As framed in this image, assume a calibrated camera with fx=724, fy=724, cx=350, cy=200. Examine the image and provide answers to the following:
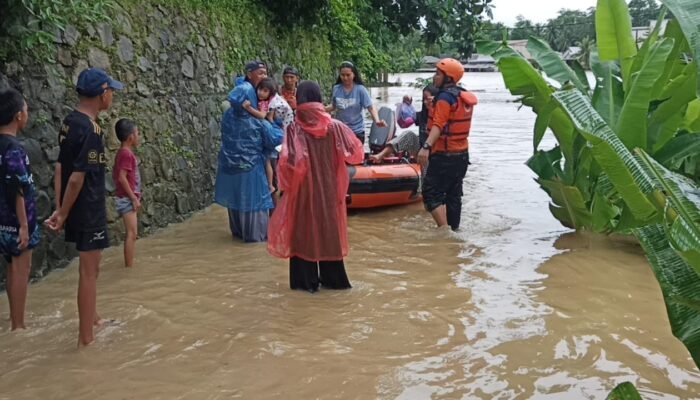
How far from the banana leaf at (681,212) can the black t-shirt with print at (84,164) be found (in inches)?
122

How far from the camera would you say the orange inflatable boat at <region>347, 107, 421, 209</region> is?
863 cm

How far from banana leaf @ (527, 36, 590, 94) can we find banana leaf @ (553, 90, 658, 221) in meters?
4.81

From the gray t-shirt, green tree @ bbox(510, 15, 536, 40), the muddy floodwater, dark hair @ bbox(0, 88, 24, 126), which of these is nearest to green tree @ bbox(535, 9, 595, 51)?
green tree @ bbox(510, 15, 536, 40)

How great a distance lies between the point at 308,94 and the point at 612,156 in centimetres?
339

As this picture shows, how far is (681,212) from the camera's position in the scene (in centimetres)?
195

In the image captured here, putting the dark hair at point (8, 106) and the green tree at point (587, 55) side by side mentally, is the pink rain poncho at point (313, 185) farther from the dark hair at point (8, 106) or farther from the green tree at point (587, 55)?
the green tree at point (587, 55)

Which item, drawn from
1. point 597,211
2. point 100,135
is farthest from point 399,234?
point 100,135

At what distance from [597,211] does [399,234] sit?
202cm

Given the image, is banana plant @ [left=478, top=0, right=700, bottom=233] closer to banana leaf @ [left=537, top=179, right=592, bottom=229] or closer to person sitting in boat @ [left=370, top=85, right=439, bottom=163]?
banana leaf @ [left=537, top=179, right=592, bottom=229]

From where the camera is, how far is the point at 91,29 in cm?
660

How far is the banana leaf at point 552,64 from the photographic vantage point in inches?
285

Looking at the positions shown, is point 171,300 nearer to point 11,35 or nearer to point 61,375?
point 61,375

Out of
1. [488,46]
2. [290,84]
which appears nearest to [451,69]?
[488,46]

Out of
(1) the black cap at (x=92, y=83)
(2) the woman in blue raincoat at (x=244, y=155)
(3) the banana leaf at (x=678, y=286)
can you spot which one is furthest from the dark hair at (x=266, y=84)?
(3) the banana leaf at (x=678, y=286)
